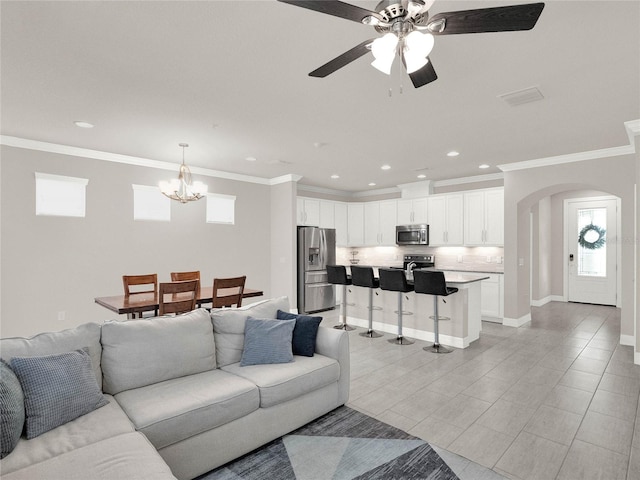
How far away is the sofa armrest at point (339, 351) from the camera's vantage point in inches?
118

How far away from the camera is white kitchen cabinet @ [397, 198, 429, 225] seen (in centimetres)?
757

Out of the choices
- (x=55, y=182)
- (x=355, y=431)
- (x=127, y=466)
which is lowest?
(x=355, y=431)

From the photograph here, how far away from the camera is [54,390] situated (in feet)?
6.21

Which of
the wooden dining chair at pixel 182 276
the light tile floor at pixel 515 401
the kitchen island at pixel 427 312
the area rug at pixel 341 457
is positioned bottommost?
the area rug at pixel 341 457

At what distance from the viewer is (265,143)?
4.70 metres

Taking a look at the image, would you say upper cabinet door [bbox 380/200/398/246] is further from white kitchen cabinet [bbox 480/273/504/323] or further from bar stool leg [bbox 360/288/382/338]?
bar stool leg [bbox 360/288/382/338]

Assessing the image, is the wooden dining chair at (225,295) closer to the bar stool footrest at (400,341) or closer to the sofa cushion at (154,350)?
the sofa cushion at (154,350)

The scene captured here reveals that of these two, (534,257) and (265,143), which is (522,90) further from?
(534,257)

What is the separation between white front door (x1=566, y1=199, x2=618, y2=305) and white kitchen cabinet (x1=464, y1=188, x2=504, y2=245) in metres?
3.08

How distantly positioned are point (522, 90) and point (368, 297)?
145 inches

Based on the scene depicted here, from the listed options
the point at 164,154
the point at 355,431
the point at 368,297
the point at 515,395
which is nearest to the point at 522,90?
the point at 515,395

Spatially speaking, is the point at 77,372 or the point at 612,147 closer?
the point at 77,372

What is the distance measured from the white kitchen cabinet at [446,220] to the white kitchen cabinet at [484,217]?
0.41ft

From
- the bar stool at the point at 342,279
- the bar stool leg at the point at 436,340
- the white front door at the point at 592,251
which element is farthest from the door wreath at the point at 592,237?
the bar stool at the point at 342,279
